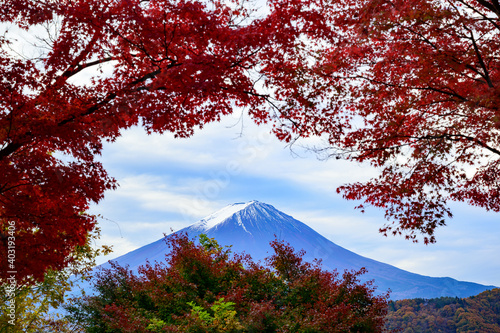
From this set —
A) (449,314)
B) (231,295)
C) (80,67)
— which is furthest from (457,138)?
(449,314)

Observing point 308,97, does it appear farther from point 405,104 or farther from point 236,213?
point 236,213

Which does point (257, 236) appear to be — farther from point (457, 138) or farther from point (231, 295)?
point (457, 138)

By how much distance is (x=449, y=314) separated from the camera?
36.1 meters

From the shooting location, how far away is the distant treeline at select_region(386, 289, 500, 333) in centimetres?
3400

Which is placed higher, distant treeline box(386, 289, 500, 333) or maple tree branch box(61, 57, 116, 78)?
maple tree branch box(61, 57, 116, 78)

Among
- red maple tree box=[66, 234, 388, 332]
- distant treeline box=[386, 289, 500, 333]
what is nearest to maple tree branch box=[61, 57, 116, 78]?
red maple tree box=[66, 234, 388, 332]

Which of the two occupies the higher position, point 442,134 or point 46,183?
point 442,134

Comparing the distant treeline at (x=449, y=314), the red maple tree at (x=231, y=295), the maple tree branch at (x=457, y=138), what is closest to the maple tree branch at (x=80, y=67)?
the red maple tree at (x=231, y=295)

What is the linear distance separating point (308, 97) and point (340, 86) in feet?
2.42

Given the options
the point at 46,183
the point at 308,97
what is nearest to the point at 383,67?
the point at 308,97

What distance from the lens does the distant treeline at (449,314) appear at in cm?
3400

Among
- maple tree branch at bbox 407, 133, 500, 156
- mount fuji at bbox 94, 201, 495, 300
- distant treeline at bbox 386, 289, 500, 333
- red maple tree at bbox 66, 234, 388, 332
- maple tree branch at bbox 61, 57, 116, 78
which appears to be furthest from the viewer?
mount fuji at bbox 94, 201, 495, 300

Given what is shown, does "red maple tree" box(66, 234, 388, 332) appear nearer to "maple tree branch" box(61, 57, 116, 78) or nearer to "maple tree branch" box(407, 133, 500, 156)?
"maple tree branch" box(407, 133, 500, 156)

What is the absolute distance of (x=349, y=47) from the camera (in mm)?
8789
